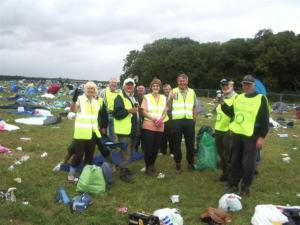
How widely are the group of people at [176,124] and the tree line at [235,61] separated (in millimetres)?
36217

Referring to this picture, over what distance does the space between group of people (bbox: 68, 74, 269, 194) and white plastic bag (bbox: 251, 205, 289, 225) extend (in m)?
1.34

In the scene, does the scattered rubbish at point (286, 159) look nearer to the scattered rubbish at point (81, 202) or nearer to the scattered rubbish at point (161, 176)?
the scattered rubbish at point (161, 176)

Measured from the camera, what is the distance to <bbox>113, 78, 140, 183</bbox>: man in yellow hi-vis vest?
25.9ft

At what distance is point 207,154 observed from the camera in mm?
8945

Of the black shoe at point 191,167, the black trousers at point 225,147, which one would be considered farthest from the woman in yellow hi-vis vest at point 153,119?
the black trousers at point 225,147

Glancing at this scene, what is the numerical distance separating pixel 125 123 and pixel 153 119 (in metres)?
0.55

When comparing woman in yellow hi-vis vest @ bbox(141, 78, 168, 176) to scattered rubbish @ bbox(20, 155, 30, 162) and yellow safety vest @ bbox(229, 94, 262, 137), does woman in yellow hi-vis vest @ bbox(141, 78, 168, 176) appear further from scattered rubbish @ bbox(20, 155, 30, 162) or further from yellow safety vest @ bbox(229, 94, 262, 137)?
scattered rubbish @ bbox(20, 155, 30, 162)

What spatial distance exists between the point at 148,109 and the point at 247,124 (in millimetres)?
1972

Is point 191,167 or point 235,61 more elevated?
point 235,61

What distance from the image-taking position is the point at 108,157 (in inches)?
319

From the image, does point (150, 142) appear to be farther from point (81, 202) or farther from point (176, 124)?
point (81, 202)

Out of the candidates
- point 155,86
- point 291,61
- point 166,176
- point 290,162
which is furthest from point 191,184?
point 291,61

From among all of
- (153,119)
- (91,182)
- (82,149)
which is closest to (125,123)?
(153,119)

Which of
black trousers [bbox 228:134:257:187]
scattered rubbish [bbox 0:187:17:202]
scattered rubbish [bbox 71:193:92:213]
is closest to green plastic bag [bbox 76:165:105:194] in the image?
scattered rubbish [bbox 71:193:92:213]
